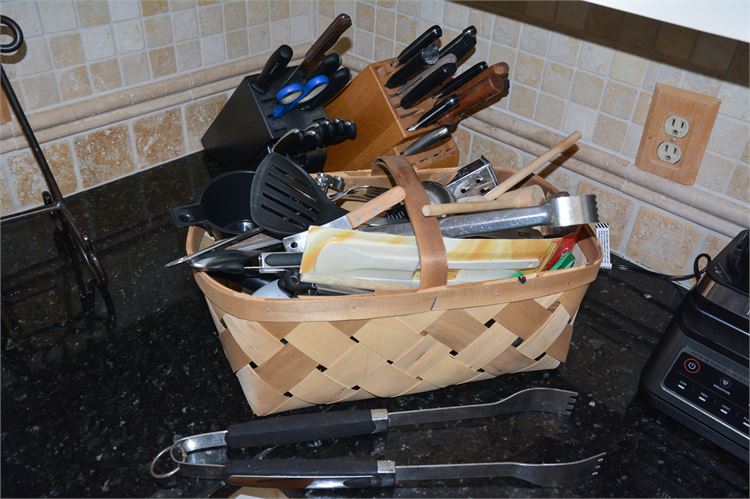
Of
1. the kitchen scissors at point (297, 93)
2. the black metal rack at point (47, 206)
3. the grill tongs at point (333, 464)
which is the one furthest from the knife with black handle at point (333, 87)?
the grill tongs at point (333, 464)

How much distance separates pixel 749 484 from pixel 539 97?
594mm

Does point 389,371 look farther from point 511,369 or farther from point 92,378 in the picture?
point 92,378

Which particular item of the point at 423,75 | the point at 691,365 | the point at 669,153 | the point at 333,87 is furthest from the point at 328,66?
the point at 691,365

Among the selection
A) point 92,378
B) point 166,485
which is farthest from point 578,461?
point 92,378

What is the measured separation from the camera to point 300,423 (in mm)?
651

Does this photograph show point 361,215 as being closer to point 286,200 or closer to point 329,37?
point 286,200

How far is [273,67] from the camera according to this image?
0.95 meters

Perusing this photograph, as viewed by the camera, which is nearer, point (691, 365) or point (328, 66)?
point (691, 365)

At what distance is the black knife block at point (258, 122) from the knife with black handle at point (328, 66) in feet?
0.22

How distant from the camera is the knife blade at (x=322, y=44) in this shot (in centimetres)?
92

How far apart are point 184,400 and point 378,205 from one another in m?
0.31

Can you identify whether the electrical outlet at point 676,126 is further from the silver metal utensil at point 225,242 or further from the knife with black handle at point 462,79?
the silver metal utensil at point 225,242

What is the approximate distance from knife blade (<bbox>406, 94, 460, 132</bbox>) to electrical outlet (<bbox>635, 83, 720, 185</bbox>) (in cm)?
27

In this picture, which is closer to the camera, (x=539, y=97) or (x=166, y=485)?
(x=166, y=485)
